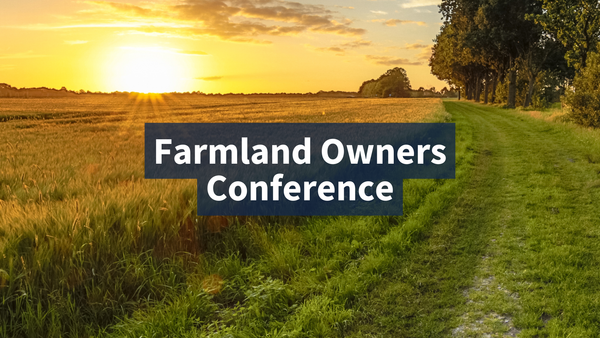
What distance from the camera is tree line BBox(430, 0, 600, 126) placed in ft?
87.7

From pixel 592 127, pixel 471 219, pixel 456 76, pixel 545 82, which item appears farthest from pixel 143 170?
pixel 456 76

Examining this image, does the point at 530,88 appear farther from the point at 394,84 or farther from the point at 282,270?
the point at 394,84

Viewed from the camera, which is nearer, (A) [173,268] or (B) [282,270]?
(A) [173,268]

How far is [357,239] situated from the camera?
6766 millimetres

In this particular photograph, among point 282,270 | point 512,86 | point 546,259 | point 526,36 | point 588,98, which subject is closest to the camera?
point 282,270

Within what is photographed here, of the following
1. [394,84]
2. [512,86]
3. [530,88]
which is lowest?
[530,88]

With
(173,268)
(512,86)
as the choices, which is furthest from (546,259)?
(512,86)

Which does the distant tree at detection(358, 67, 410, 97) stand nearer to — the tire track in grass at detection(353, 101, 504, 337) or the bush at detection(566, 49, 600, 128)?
the bush at detection(566, 49, 600, 128)

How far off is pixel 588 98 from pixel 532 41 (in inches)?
947

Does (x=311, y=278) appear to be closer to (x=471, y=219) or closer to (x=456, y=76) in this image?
(x=471, y=219)

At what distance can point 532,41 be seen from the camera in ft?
136

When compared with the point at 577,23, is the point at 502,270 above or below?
below

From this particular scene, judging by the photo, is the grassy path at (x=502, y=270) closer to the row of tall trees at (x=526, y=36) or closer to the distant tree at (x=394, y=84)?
the row of tall trees at (x=526, y=36)

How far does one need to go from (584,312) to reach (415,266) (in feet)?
6.63
